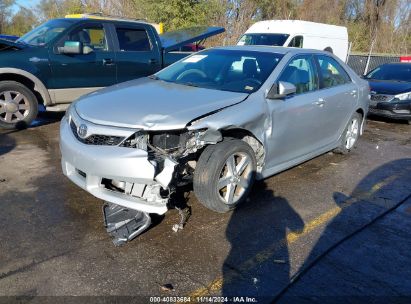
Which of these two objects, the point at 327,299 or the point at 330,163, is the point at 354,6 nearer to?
the point at 330,163

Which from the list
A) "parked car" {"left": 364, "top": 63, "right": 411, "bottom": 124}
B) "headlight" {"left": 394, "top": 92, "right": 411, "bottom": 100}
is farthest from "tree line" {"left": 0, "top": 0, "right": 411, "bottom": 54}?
"headlight" {"left": 394, "top": 92, "right": 411, "bottom": 100}

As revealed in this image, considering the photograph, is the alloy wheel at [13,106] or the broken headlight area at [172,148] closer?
the broken headlight area at [172,148]

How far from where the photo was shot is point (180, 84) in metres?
4.46

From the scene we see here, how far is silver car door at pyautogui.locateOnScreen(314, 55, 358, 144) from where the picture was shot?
16.5ft

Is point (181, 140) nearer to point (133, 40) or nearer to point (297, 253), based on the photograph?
point (297, 253)

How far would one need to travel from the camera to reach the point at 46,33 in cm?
686

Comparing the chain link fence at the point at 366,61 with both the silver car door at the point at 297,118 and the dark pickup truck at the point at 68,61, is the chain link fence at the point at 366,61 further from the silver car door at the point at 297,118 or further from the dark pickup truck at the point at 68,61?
the silver car door at the point at 297,118

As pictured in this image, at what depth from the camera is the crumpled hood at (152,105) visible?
3.32 m

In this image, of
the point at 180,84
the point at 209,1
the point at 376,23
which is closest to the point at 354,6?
the point at 376,23

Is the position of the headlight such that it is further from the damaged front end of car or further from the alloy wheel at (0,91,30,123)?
the alloy wheel at (0,91,30,123)

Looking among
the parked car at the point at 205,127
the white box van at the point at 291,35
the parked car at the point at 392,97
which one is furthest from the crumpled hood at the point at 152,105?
the white box van at the point at 291,35

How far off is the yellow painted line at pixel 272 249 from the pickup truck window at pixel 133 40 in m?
4.97

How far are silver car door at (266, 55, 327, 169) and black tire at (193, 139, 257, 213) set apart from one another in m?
0.51

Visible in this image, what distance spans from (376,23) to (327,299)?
115ft
